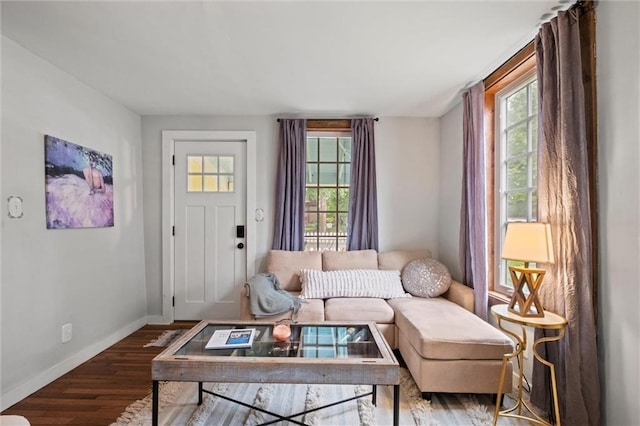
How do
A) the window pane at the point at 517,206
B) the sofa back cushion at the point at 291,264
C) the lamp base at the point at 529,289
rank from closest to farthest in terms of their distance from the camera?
1. the lamp base at the point at 529,289
2. the window pane at the point at 517,206
3. the sofa back cushion at the point at 291,264

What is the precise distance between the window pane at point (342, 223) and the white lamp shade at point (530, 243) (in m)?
2.08

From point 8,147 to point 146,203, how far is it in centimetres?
162

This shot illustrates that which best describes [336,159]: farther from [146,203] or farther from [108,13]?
[108,13]

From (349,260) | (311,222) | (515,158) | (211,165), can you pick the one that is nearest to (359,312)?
(349,260)

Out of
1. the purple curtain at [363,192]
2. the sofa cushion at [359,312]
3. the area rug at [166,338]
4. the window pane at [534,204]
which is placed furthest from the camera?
the purple curtain at [363,192]

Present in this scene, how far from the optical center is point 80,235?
2.71 metres

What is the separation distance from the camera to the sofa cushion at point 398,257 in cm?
344

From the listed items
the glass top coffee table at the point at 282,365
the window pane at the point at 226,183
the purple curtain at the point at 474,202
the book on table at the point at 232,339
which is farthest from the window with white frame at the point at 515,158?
the window pane at the point at 226,183

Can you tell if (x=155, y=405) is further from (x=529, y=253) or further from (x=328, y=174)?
(x=328, y=174)

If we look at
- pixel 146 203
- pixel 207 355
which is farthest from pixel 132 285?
pixel 207 355

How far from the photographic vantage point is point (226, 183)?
3717 millimetres

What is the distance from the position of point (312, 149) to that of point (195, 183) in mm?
1404

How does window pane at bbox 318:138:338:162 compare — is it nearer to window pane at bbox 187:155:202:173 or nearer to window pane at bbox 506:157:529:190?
window pane at bbox 187:155:202:173

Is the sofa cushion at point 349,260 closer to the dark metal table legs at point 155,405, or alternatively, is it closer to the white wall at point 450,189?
the white wall at point 450,189
